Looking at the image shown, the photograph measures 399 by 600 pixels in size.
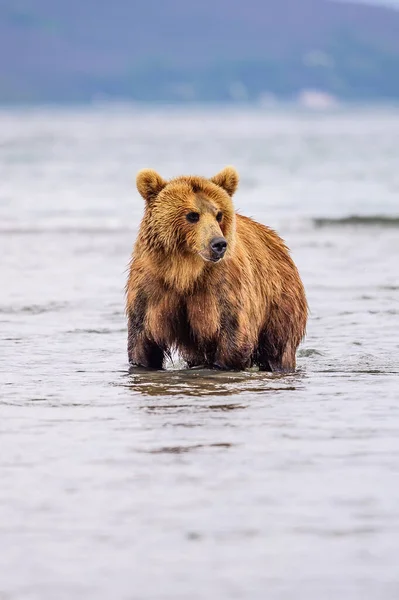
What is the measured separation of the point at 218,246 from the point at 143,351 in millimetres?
877

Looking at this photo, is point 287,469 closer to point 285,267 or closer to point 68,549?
point 68,549

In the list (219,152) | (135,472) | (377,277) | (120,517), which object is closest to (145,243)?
(135,472)

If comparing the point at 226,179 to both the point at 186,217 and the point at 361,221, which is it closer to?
the point at 186,217

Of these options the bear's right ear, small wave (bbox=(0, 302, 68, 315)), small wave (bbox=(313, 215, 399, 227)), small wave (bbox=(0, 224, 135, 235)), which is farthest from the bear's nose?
small wave (bbox=(313, 215, 399, 227))

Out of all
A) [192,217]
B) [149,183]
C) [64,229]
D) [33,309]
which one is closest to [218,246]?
[192,217]

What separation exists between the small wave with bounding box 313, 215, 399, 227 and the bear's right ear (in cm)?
1223

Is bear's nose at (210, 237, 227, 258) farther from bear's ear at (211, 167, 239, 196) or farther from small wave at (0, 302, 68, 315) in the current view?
small wave at (0, 302, 68, 315)

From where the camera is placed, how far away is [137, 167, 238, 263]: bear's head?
6.68 meters

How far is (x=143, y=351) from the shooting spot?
7.20 m

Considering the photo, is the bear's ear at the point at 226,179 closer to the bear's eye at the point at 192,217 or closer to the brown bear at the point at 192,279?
the brown bear at the point at 192,279

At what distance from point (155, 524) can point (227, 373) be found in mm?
2763

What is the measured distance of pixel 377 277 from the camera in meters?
12.5

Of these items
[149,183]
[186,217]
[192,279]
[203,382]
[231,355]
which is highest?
[149,183]

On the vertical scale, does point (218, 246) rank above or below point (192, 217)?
below
